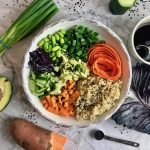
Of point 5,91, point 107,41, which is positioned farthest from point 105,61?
point 5,91

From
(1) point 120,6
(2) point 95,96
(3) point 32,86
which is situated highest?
(1) point 120,6

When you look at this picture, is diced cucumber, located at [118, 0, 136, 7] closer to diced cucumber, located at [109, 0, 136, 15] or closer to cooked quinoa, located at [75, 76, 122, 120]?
diced cucumber, located at [109, 0, 136, 15]

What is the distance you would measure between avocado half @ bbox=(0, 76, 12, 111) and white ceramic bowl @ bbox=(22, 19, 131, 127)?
64 mm

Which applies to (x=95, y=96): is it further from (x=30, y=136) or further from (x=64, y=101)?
(x=30, y=136)

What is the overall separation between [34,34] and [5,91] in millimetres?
192

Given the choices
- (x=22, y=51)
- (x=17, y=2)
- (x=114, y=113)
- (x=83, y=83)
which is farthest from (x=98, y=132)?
(x=17, y=2)

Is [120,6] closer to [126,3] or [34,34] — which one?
[126,3]

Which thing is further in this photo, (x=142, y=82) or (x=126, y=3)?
(x=142, y=82)

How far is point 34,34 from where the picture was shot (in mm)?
1287

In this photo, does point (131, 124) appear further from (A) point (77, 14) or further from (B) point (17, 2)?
(B) point (17, 2)

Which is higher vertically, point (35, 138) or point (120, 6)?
point (120, 6)

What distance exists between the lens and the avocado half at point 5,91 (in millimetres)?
1243

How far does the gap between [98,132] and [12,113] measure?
0.27m

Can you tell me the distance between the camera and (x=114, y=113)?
1.30m
